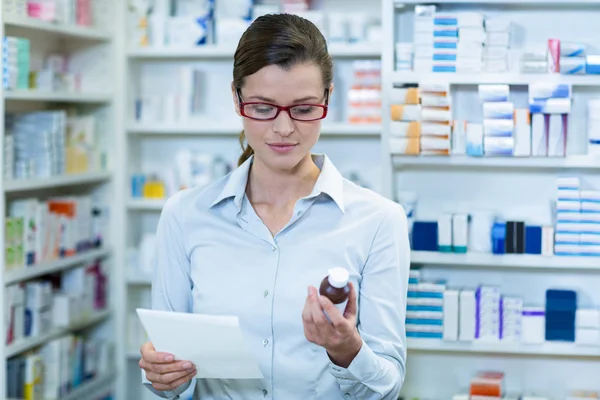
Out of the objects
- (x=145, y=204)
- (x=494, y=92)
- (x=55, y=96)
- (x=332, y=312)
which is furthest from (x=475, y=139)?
(x=332, y=312)

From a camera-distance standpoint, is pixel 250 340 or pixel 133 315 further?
pixel 133 315

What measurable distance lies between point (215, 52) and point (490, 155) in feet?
4.23

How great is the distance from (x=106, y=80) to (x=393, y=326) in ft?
8.71

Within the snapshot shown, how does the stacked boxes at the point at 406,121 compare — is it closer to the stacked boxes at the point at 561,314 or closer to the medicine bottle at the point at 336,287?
the stacked boxes at the point at 561,314

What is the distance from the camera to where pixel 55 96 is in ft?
11.6

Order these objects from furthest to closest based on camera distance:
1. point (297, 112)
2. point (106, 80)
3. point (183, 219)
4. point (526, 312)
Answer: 1. point (106, 80)
2. point (526, 312)
3. point (183, 219)
4. point (297, 112)

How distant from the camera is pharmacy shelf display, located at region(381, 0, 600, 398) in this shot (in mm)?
3281

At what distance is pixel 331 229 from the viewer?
1775 mm

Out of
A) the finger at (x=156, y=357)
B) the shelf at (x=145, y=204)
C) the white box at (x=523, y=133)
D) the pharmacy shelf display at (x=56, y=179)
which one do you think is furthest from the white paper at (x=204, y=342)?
the shelf at (x=145, y=204)

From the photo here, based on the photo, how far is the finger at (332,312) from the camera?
144 cm

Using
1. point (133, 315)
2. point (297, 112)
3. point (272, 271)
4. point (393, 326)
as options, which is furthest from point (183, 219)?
point (133, 315)

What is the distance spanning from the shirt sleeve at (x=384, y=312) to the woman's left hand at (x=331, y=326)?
0.09 metres

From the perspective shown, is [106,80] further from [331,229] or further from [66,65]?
[331,229]

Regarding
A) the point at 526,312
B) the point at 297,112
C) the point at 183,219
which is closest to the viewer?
the point at 297,112
